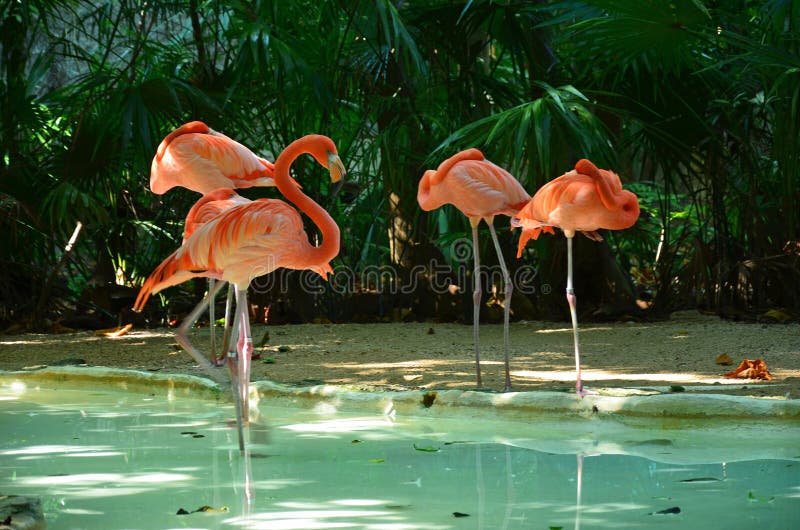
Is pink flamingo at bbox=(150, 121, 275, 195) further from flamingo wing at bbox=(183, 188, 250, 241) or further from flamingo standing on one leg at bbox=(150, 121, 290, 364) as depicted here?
flamingo wing at bbox=(183, 188, 250, 241)

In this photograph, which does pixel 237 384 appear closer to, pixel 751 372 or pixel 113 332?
pixel 751 372

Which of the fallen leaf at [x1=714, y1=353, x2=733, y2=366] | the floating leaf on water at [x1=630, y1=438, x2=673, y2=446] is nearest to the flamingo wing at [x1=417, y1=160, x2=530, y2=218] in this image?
the fallen leaf at [x1=714, y1=353, x2=733, y2=366]

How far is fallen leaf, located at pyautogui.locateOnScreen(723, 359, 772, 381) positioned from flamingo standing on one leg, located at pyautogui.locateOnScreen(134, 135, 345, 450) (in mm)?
1940

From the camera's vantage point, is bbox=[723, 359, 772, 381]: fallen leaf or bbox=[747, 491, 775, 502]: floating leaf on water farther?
bbox=[723, 359, 772, 381]: fallen leaf

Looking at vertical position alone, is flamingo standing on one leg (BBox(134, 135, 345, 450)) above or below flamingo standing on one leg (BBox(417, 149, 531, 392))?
below

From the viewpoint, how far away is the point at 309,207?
13.5 feet

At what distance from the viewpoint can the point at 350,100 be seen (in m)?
8.16

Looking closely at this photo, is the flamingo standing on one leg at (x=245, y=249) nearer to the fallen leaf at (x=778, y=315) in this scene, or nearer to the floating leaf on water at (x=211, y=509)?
the floating leaf on water at (x=211, y=509)

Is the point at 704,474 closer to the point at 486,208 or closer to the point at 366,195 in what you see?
the point at 486,208

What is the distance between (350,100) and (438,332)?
2216 millimetres

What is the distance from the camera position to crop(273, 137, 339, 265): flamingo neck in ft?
13.1

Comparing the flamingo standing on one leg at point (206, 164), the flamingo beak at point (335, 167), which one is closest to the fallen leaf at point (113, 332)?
the flamingo standing on one leg at point (206, 164)

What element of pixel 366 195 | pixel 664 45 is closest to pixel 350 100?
pixel 366 195

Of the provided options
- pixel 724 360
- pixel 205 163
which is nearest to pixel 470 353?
pixel 724 360
